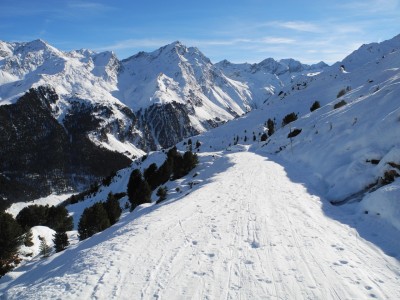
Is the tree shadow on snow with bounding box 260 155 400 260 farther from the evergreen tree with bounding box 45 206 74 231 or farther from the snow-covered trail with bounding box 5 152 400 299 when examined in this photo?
the evergreen tree with bounding box 45 206 74 231

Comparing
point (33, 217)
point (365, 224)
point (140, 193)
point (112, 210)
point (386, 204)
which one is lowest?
point (33, 217)

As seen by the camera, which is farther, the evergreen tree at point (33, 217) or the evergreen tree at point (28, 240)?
the evergreen tree at point (33, 217)

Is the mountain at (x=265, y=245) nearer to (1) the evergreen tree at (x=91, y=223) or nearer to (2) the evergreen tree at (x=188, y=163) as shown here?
(1) the evergreen tree at (x=91, y=223)

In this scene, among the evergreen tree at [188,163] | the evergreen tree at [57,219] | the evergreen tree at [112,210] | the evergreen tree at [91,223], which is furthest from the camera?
the evergreen tree at [57,219]

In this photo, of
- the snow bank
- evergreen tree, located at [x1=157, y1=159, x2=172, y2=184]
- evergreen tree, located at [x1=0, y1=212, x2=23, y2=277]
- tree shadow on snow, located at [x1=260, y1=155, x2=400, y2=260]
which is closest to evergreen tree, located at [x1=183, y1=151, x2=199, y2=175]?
evergreen tree, located at [x1=157, y1=159, x2=172, y2=184]

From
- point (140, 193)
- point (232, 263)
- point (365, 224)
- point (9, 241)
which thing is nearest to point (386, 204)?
point (365, 224)

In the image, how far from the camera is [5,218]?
43.5 metres

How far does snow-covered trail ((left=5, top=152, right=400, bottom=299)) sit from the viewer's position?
36.1 ft

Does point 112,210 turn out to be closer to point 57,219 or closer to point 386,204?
point 57,219

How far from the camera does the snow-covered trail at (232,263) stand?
11.0 m

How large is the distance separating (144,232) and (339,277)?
9.33 meters

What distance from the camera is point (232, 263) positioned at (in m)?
12.8

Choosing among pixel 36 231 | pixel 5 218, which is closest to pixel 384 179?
pixel 5 218

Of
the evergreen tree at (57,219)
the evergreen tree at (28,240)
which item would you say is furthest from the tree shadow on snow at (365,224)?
the evergreen tree at (57,219)
